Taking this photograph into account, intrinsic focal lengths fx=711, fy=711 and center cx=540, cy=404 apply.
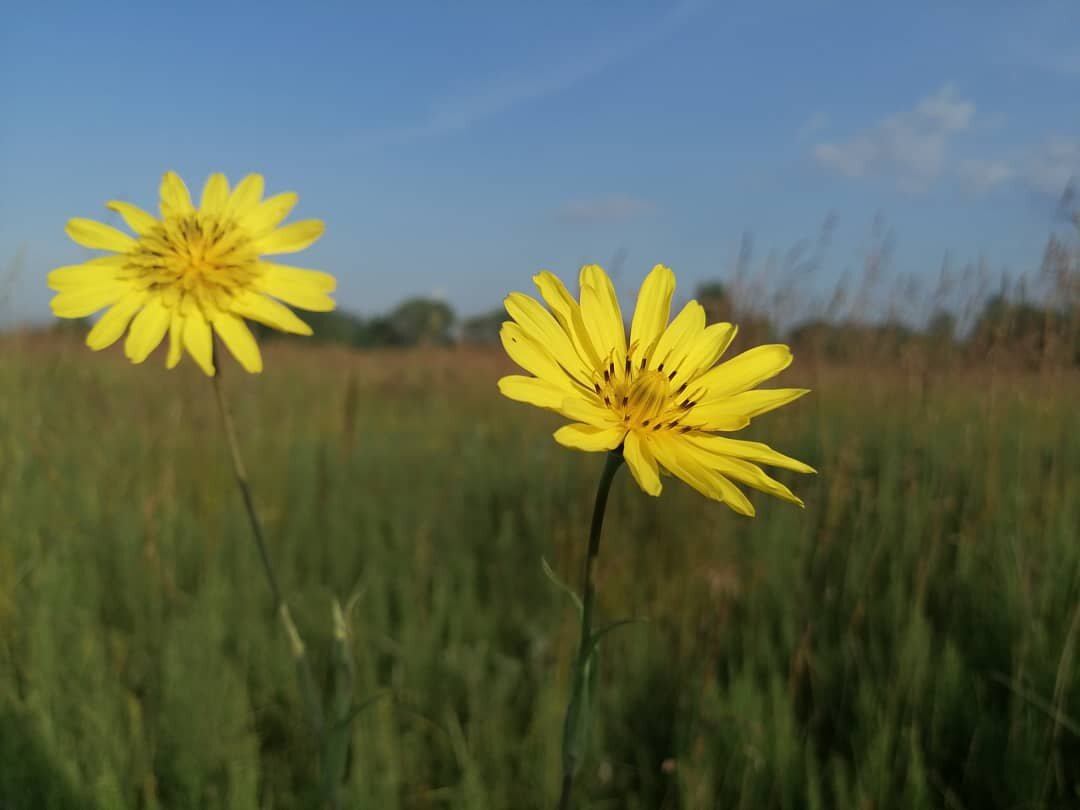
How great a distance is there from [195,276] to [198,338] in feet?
0.45

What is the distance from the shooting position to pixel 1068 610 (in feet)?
5.60

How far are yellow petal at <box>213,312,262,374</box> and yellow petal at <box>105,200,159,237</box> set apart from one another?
253 millimetres

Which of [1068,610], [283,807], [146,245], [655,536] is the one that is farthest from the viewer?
[655,536]

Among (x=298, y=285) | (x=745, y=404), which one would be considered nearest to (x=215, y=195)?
(x=298, y=285)

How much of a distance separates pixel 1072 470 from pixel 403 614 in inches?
95.5

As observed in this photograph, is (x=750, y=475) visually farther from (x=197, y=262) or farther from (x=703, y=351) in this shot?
(x=197, y=262)

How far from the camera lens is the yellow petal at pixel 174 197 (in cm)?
121

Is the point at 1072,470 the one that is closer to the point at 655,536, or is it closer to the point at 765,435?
the point at 765,435

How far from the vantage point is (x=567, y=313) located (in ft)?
2.86

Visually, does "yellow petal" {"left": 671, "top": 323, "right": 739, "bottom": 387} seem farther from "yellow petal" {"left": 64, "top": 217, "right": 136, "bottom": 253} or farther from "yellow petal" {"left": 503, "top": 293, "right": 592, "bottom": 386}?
"yellow petal" {"left": 64, "top": 217, "right": 136, "bottom": 253}

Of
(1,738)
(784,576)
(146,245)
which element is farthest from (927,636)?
(1,738)

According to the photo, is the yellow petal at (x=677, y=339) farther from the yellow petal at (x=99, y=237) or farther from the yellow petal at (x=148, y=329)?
the yellow petal at (x=99, y=237)

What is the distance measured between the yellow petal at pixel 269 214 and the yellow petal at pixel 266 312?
0.42 ft

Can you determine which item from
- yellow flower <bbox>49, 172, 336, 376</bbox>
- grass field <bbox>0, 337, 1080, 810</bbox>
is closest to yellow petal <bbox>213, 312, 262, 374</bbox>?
yellow flower <bbox>49, 172, 336, 376</bbox>
